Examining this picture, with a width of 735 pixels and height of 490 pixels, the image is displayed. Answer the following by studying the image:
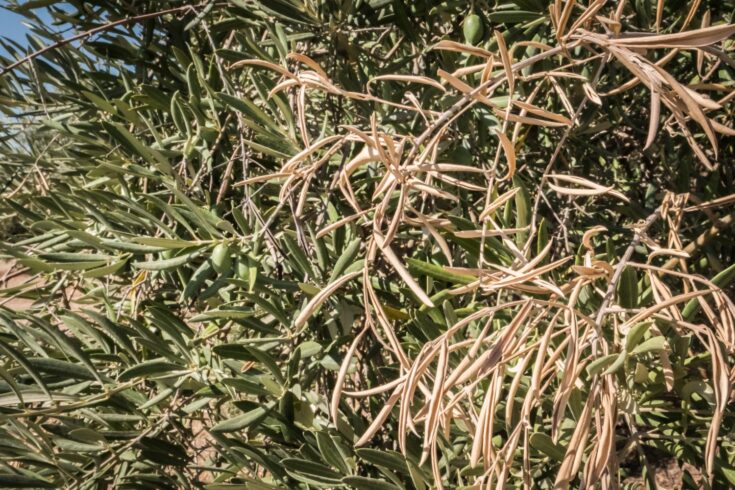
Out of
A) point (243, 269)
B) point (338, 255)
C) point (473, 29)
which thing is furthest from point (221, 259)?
point (473, 29)

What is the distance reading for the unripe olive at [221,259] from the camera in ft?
2.62

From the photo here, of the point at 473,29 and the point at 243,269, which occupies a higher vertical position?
the point at 473,29

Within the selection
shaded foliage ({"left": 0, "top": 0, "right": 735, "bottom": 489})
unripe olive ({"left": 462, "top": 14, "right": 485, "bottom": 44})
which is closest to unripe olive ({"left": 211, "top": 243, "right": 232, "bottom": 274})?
shaded foliage ({"left": 0, "top": 0, "right": 735, "bottom": 489})

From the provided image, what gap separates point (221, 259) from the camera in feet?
2.63

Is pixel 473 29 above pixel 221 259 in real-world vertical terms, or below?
above

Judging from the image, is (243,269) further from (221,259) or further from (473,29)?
(473,29)

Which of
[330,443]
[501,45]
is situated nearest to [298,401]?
[330,443]

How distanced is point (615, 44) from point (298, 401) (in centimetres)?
58

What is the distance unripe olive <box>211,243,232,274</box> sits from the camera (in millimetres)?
798

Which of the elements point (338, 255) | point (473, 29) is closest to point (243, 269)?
point (338, 255)

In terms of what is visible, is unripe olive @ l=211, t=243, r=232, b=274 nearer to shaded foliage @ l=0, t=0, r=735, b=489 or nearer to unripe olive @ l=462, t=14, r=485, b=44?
shaded foliage @ l=0, t=0, r=735, b=489

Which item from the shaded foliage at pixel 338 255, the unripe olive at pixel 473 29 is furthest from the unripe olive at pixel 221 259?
the unripe olive at pixel 473 29

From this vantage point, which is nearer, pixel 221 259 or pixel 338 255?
pixel 221 259

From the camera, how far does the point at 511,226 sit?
2.78ft
